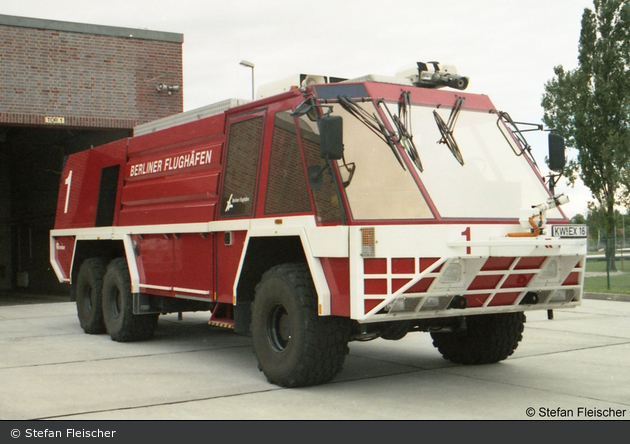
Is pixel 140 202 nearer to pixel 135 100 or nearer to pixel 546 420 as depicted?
pixel 546 420

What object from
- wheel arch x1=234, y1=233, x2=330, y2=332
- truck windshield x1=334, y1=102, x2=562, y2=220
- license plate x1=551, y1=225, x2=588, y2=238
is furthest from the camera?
wheel arch x1=234, y1=233, x2=330, y2=332

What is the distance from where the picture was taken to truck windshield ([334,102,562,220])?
263 inches

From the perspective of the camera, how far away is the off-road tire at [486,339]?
8305mm

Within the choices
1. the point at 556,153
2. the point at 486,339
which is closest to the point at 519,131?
the point at 556,153

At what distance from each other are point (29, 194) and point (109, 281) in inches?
808

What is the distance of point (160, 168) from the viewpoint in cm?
1002

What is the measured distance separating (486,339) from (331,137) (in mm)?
3207

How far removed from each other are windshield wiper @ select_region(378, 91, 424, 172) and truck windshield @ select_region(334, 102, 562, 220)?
6 cm

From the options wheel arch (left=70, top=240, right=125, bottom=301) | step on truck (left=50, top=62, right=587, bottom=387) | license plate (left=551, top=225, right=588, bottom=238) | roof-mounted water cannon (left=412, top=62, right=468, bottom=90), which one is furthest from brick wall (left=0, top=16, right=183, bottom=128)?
license plate (left=551, top=225, right=588, bottom=238)

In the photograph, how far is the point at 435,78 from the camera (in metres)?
7.75

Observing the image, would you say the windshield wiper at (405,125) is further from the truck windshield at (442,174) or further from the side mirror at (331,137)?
the side mirror at (331,137)

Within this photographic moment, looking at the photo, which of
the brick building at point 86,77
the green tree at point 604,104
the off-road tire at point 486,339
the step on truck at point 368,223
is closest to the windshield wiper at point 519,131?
the step on truck at point 368,223

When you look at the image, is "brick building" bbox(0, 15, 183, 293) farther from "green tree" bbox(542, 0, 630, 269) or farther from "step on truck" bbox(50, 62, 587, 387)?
"green tree" bbox(542, 0, 630, 269)
